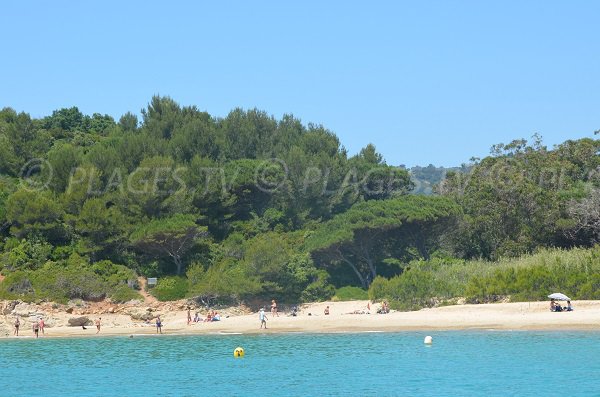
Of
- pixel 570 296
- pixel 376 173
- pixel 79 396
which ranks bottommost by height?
pixel 79 396

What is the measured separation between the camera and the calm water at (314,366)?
1210 inches

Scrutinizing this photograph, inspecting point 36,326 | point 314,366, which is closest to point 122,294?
point 36,326

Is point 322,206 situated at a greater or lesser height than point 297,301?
greater

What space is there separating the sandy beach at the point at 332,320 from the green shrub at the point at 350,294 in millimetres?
1547

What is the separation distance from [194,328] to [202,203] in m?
11.4

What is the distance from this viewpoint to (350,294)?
54.8 meters

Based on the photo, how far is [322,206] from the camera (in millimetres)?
61781

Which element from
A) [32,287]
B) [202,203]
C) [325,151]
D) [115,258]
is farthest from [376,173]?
[32,287]

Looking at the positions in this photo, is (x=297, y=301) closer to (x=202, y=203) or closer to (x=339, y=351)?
(x=202, y=203)

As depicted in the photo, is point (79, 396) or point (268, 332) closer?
point (79, 396)

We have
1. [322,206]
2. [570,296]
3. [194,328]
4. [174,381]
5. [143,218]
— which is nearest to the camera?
[174,381]

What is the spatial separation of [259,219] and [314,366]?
82.8 feet

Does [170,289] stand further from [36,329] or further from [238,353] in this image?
[238,353]

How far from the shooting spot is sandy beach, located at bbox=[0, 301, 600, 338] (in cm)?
4191
